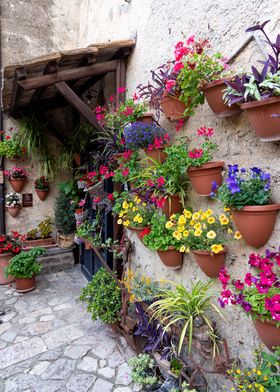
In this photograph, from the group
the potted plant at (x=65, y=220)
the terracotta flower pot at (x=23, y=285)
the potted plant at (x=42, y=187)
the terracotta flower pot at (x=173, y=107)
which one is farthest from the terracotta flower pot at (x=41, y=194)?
the terracotta flower pot at (x=173, y=107)

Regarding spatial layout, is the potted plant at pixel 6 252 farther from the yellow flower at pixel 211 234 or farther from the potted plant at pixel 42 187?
the yellow flower at pixel 211 234

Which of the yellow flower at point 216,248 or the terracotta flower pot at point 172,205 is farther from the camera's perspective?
the terracotta flower pot at point 172,205

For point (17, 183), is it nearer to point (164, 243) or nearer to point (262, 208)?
point (164, 243)

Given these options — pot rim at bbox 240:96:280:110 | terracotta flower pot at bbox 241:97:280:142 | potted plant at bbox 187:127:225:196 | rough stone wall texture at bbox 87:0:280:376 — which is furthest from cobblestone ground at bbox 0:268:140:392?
pot rim at bbox 240:96:280:110

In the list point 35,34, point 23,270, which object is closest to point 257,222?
point 23,270

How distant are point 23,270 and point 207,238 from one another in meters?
3.15

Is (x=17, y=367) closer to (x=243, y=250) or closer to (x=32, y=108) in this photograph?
(x=243, y=250)

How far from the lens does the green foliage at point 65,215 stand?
5.03 metres

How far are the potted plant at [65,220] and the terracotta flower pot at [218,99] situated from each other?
383cm

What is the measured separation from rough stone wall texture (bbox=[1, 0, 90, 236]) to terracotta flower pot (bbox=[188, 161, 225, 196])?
4.07 metres

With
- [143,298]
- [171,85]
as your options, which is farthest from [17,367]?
[171,85]

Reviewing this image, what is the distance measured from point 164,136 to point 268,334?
5.64 feet

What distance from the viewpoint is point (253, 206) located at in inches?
57.1

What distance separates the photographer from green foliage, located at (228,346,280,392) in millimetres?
1365
